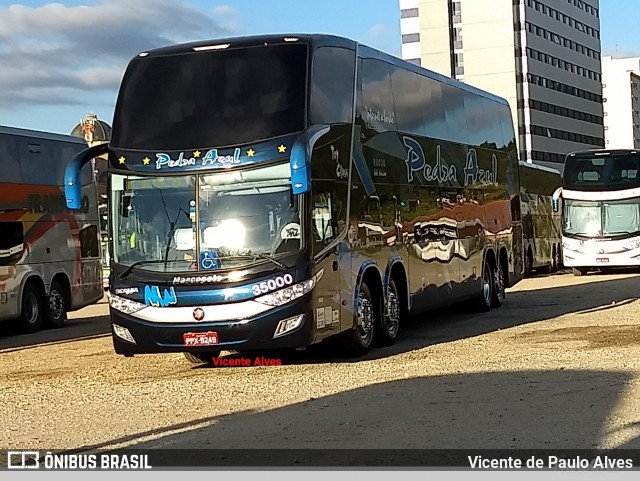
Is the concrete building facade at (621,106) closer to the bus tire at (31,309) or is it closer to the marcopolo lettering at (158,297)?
the bus tire at (31,309)

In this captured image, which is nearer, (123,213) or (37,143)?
(123,213)

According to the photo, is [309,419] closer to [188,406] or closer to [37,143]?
[188,406]

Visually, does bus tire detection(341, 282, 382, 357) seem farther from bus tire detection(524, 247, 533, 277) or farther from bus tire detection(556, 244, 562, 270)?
bus tire detection(556, 244, 562, 270)

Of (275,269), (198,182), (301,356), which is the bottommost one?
(301,356)

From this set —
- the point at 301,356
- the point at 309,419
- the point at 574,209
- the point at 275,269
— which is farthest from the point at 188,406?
the point at 574,209

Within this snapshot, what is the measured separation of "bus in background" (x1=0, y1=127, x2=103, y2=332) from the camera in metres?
22.1

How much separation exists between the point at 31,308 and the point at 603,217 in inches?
799

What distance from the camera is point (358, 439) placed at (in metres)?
9.10

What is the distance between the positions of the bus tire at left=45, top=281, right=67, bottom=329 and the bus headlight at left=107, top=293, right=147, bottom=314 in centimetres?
1013

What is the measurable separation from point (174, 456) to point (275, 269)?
5064 millimetres

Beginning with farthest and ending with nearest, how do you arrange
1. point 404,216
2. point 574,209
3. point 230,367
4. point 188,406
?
point 574,209, point 404,216, point 230,367, point 188,406

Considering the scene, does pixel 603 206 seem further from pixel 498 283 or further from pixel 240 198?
pixel 240 198

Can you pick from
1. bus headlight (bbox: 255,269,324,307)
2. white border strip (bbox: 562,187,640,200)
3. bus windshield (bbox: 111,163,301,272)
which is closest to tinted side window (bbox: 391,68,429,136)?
bus windshield (bbox: 111,163,301,272)

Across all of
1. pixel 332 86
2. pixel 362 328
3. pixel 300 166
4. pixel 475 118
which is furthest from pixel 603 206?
pixel 300 166
